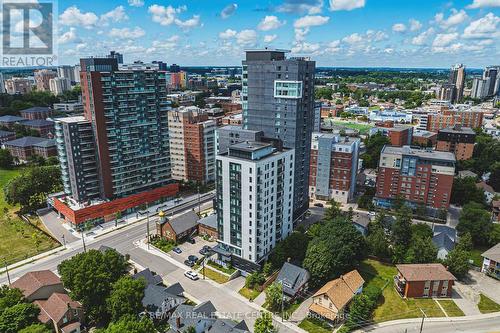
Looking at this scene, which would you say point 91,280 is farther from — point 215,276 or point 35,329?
point 215,276

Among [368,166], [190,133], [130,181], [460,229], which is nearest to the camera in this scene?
[460,229]

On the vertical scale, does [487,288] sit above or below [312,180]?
below

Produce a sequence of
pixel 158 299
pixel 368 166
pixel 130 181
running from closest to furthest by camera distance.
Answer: pixel 158 299, pixel 130 181, pixel 368 166

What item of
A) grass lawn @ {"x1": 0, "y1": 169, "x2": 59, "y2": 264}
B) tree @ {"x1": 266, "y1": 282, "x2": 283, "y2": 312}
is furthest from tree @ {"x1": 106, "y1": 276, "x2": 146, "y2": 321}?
grass lawn @ {"x1": 0, "y1": 169, "x2": 59, "y2": 264}

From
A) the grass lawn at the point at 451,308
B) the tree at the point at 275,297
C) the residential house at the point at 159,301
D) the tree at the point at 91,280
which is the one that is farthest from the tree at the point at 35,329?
the grass lawn at the point at 451,308

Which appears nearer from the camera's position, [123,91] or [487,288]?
[487,288]

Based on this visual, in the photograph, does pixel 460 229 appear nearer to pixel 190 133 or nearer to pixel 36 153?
pixel 190 133

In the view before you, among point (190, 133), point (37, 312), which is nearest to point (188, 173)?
point (190, 133)
